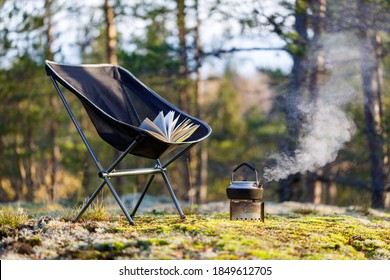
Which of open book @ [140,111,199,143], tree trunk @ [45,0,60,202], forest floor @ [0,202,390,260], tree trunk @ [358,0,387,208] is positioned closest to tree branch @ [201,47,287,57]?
tree trunk @ [358,0,387,208]

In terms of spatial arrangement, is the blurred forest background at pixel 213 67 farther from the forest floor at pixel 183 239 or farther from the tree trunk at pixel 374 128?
the forest floor at pixel 183 239

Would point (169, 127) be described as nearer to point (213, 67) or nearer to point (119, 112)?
point (119, 112)

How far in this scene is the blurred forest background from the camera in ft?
23.0

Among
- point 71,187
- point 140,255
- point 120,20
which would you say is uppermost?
point 120,20

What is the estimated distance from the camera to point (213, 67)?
30.6 feet

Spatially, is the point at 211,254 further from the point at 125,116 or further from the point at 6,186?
the point at 6,186

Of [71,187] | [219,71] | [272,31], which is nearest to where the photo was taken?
[272,31]

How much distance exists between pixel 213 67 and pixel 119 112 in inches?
212

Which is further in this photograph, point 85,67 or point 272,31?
point 272,31

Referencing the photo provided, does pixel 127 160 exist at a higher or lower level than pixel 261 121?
lower

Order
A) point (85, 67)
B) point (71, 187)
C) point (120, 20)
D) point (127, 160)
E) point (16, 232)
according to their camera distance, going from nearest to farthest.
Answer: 1. point (16, 232)
2. point (85, 67)
3. point (120, 20)
4. point (71, 187)
5. point (127, 160)

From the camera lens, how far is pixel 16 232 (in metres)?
3.24
